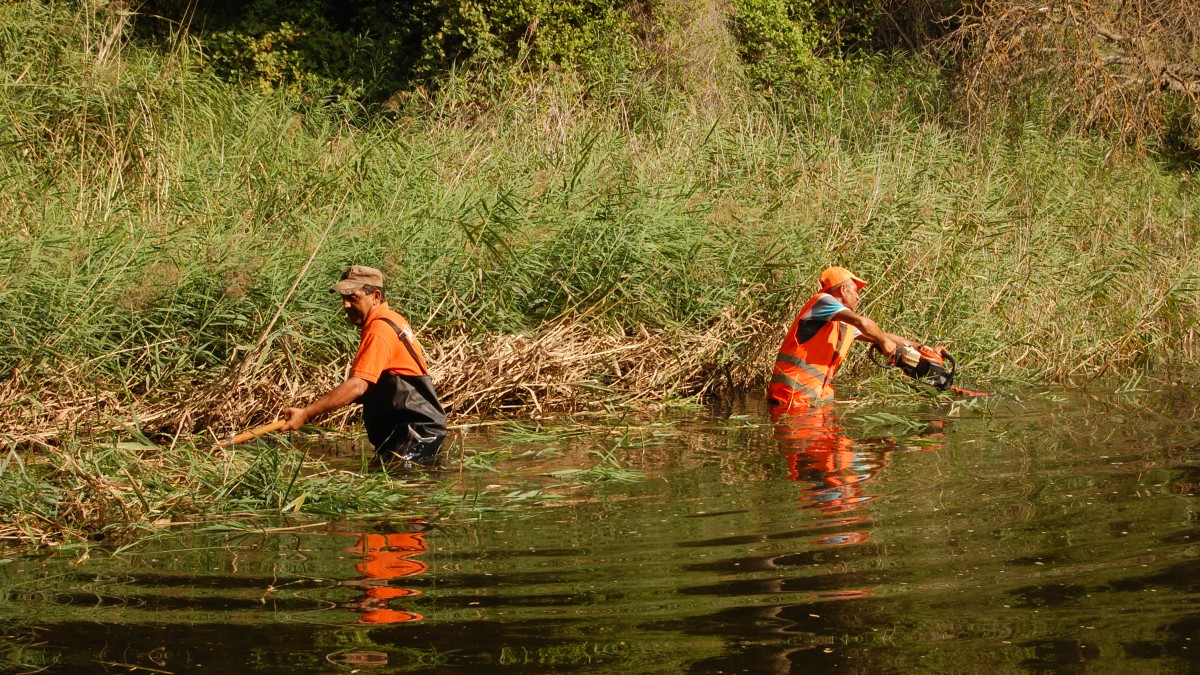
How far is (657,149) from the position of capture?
11.5m

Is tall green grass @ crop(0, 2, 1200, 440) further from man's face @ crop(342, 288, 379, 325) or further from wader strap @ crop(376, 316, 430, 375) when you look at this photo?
wader strap @ crop(376, 316, 430, 375)

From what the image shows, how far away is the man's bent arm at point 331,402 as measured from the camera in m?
6.28

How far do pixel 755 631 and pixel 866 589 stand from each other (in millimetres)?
609

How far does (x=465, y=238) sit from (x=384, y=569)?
4.77m

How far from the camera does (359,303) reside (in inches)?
267

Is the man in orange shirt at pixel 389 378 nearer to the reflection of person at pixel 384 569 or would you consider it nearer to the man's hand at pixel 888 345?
the reflection of person at pixel 384 569

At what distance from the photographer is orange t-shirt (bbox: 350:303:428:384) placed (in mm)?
6570

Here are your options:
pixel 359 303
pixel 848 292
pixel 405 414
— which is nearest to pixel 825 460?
pixel 848 292

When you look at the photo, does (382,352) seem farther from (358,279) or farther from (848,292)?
(848,292)

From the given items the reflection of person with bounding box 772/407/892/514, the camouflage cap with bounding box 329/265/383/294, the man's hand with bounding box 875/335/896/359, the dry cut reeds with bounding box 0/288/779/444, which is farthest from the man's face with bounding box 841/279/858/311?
the camouflage cap with bounding box 329/265/383/294

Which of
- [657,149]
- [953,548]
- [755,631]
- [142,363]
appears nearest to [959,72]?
[657,149]

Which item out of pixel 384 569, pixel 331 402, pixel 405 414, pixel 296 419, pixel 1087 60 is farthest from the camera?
pixel 1087 60

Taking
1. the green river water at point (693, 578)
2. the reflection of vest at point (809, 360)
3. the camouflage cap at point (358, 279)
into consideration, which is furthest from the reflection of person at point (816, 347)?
the camouflage cap at point (358, 279)

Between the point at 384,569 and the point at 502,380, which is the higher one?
the point at 384,569
